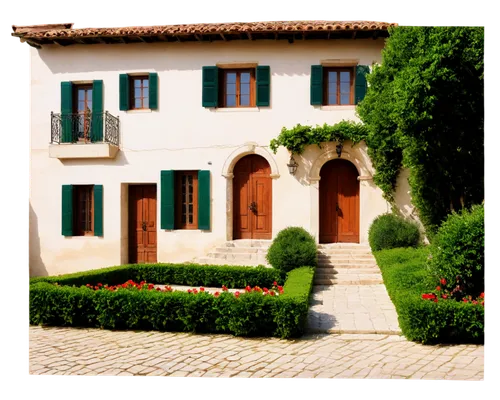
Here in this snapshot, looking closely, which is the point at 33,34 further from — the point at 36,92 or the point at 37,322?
the point at 37,322

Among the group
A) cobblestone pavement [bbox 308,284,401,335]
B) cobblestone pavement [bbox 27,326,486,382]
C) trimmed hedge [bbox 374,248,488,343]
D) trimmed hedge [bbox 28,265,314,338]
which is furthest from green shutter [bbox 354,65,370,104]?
cobblestone pavement [bbox 27,326,486,382]

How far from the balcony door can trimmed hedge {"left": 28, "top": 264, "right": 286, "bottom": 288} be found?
4.95 metres

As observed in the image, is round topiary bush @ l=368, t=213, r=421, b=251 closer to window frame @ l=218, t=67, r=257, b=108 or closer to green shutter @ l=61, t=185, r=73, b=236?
window frame @ l=218, t=67, r=257, b=108

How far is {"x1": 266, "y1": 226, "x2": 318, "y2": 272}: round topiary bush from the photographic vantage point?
10.2m

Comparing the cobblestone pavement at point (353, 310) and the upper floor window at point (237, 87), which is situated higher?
the upper floor window at point (237, 87)

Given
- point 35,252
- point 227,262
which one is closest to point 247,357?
point 227,262

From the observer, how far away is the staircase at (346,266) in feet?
34.0

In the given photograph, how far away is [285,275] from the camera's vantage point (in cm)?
1011

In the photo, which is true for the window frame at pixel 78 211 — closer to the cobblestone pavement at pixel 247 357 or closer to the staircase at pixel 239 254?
the staircase at pixel 239 254

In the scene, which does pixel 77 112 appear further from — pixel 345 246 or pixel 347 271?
pixel 347 271

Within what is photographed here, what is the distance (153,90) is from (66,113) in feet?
9.71

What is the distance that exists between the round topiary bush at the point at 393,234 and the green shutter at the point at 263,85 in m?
4.96

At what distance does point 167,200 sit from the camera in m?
13.0

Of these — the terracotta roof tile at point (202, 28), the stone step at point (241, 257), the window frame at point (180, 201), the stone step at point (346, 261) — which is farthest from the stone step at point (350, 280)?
the terracotta roof tile at point (202, 28)
